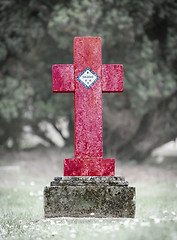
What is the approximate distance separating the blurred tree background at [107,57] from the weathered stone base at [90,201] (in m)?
5.60

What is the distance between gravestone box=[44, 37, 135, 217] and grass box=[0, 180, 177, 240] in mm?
187

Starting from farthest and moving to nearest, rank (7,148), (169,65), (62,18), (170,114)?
(7,148), (170,114), (169,65), (62,18)

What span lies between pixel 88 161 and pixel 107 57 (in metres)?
6.10

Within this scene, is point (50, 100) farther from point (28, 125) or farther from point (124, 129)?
point (124, 129)

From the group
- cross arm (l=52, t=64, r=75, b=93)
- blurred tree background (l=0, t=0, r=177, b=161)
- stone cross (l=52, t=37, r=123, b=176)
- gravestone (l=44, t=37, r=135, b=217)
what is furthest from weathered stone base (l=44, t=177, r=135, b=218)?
blurred tree background (l=0, t=0, r=177, b=161)

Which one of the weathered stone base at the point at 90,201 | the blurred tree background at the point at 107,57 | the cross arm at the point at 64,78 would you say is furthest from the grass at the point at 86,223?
the blurred tree background at the point at 107,57

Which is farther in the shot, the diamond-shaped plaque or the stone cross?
the diamond-shaped plaque

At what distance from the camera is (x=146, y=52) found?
31.0ft

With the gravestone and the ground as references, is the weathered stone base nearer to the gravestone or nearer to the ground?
the gravestone

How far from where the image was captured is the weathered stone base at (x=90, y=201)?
4.13 m

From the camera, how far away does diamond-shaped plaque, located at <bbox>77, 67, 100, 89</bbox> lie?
15.0 feet

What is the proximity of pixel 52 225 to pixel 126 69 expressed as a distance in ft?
21.7

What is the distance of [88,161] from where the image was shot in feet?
14.6

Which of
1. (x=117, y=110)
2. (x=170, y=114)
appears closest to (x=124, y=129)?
(x=117, y=110)
